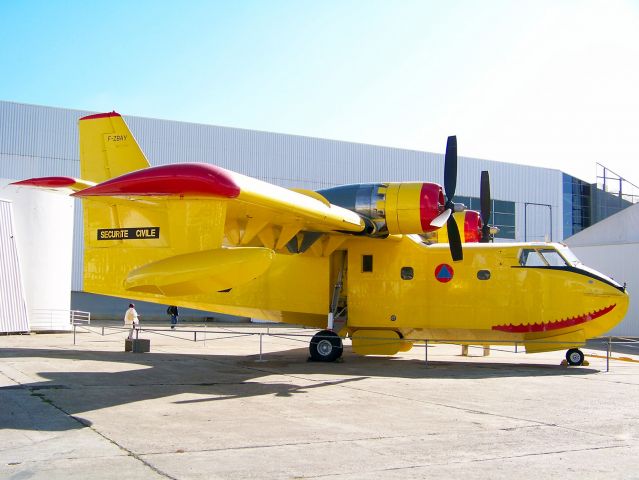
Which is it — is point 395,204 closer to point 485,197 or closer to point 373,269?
point 373,269

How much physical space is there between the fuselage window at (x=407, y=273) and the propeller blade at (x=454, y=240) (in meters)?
1.28

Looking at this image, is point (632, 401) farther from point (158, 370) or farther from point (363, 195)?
point (158, 370)

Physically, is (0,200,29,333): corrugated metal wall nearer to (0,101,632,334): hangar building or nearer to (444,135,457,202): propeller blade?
(444,135,457,202): propeller blade

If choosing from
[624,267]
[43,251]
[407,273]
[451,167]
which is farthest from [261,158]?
[451,167]

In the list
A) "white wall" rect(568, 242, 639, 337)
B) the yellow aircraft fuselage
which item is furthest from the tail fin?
"white wall" rect(568, 242, 639, 337)

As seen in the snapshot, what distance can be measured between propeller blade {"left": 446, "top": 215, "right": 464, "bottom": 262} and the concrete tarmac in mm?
2798

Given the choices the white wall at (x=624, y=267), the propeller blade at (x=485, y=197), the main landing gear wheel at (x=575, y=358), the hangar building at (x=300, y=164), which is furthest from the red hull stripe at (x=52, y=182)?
the hangar building at (x=300, y=164)

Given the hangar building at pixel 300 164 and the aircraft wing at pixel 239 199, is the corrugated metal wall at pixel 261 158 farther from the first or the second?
the aircraft wing at pixel 239 199

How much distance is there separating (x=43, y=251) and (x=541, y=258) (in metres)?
18.7

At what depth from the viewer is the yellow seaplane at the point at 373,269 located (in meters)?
14.9

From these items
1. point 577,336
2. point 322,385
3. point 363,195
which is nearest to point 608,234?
point 577,336

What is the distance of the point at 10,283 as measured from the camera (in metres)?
23.8

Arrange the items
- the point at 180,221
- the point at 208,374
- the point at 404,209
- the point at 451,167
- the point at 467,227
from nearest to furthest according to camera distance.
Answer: the point at 180,221, the point at 208,374, the point at 404,209, the point at 451,167, the point at 467,227

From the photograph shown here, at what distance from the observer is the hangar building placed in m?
42.7
